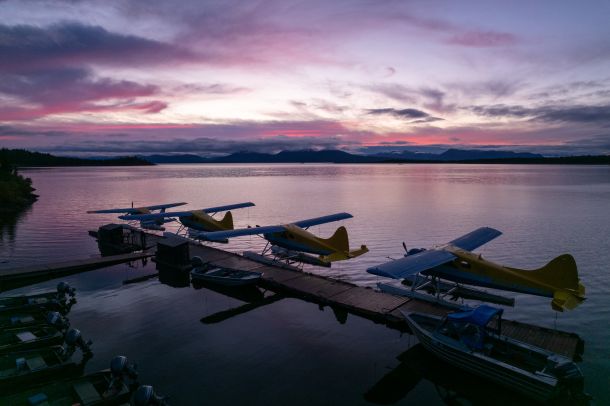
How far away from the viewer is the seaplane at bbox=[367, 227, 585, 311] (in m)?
15.8

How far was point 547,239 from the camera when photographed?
119 feet

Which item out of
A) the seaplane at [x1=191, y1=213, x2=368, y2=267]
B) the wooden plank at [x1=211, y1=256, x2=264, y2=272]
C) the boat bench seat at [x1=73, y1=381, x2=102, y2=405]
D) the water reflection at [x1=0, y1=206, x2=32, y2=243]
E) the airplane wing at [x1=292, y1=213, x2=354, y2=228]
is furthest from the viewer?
the water reflection at [x1=0, y1=206, x2=32, y2=243]

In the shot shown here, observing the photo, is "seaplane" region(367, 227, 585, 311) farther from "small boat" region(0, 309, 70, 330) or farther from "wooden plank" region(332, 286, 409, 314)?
"small boat" region(0, 309, 70, 330)

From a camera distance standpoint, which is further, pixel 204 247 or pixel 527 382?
pixel 204 247

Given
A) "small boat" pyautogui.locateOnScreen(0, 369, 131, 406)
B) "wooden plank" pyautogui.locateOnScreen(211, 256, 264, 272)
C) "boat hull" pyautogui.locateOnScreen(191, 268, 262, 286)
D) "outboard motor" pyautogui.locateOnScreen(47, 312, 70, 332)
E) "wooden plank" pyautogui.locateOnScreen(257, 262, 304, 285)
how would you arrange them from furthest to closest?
"wooden plank" pyautogui.locateOnScreen(211, 256, 264, 272) < "wooden plank" pyautogui.locateOnScreen(257, 262, 304, 285) < "boat hull" pyautogui.locateOnScreen(191, 268, 262, 286) < "outboard motor" pyautogui.locateOnScreen(47, 312, 70, 332) < "small boat" pyautogui.locateOnScreen(0, 369, 131, 406)

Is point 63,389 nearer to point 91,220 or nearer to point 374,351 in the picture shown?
point 374,351

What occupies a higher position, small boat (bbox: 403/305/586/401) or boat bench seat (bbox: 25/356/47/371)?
small boat (bbox: 403/305/586/401)

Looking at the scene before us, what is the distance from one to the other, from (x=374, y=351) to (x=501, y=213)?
148 ft

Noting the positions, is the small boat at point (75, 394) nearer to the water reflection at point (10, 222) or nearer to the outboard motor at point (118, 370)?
the outboard motor at point (118, 370)

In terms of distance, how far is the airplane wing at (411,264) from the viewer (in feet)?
49.9

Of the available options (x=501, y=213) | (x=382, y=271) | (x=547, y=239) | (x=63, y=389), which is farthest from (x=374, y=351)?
(x=501, y=213)

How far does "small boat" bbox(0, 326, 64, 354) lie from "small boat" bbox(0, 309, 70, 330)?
386 mm

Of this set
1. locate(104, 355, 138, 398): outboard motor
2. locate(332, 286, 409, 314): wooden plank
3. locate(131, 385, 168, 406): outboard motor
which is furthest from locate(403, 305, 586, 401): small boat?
locate(104, 355, 138, 398): outboard motor

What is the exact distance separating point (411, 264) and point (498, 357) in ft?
15.7
